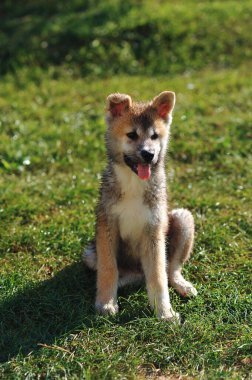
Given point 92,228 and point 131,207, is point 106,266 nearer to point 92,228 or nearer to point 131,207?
point 131,207

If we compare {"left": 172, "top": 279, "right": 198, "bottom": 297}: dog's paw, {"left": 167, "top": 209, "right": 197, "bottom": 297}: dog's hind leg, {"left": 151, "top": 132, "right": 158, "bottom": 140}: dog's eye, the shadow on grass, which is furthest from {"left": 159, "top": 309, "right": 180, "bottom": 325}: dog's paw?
{"left": 151, "top": 132, "right": 158, "bottom": 140}: dog's eye

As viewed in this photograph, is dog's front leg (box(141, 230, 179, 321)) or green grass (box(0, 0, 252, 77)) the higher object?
dog's front leg (box(141, 230, 179, 321))

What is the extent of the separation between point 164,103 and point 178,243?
1.38 metres

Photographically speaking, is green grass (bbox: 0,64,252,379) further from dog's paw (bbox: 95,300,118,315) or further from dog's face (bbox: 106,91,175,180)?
dog's face (bbox: 106,91,175,180)

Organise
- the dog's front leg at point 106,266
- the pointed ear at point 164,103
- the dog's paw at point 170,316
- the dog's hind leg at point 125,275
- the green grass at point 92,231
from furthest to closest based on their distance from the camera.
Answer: the dog's hind leg at point 125,275, the pointed ear at point 164,103, the dog's front leg at point 106,266, the dog's paw at point 170,316, the green grass at point 92,231

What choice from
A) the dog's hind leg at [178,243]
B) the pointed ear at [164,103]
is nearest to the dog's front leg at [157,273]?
the dog's hind leg at [178,243]

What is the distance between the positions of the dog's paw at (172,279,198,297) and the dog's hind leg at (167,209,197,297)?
14 mm

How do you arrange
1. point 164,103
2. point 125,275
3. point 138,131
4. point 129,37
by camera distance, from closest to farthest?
1. point 138,131
2. point 164,103
3. point 125,275
4. point 129,37

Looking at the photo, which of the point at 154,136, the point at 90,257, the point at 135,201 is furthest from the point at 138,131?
the point at 90,257

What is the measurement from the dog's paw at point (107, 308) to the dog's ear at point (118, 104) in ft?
5.61

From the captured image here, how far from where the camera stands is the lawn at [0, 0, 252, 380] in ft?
16.1

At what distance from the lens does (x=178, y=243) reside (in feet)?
19.8

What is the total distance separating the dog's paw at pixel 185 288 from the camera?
18.9ft

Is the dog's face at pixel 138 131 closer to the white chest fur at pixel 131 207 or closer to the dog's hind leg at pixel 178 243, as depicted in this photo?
the white chest fur at pixel 131 207
